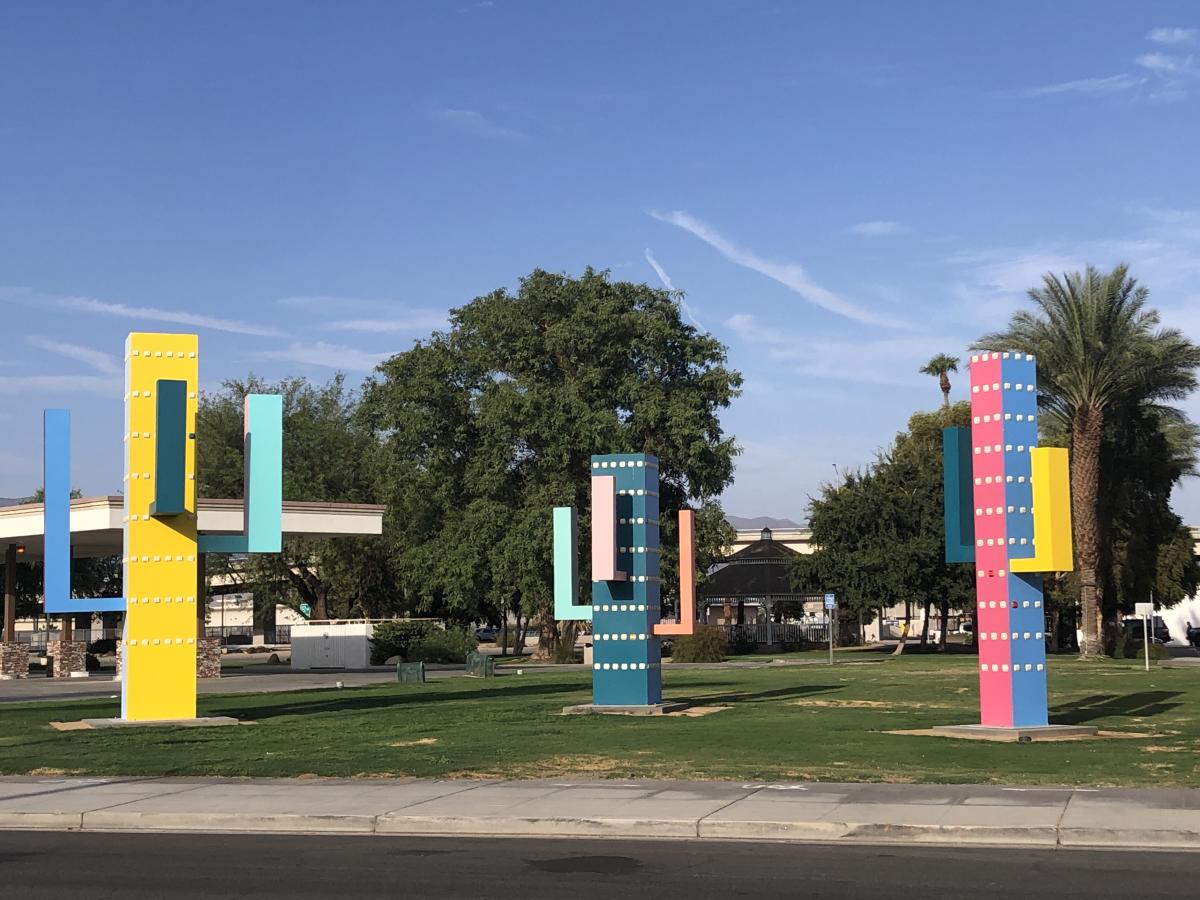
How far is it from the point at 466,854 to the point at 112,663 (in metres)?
56.5

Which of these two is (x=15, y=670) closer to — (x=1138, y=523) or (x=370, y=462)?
(x=370, y=462)

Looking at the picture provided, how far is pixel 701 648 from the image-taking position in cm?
6044

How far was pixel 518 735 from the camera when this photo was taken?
22516 mm

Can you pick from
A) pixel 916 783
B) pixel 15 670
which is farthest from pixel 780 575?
pixel 916 783

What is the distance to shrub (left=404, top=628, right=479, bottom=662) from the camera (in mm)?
57062

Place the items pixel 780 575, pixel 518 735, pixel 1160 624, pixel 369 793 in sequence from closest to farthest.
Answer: pixel 369 793 < pixel 518 735 < pixel 780 575 < pixel 1160 624

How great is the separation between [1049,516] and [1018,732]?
343 centimetres

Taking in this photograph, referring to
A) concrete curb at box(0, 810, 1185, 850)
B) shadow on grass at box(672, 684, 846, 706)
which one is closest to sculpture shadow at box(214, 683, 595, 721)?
shadow on grass at box(672, 684, 846, 706)

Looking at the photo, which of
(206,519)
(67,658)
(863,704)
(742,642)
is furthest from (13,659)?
(742,642)

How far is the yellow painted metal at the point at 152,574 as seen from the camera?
25359 mm

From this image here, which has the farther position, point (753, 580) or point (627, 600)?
point (753, 580)

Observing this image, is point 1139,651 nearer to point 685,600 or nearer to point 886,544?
point 886,544

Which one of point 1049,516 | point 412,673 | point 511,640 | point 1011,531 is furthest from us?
point 511,640

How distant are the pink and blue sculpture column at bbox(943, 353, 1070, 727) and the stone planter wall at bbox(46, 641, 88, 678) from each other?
37938 millimetres
